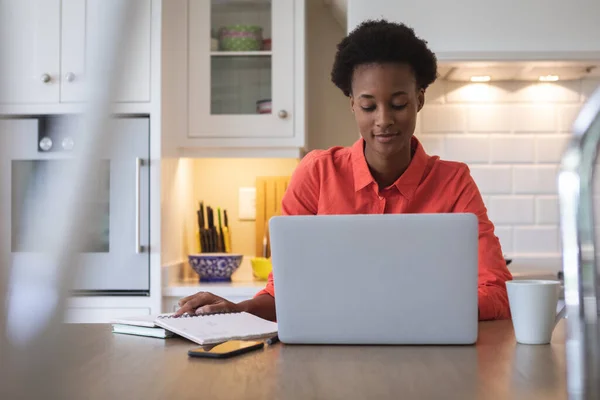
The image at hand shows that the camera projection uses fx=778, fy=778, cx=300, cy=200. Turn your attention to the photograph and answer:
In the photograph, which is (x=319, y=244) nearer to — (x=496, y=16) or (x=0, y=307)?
(x=0, y=307)

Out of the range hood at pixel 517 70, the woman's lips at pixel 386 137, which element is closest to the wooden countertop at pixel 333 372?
the woman's lips at pixel 386 137

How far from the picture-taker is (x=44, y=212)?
0.81 ft

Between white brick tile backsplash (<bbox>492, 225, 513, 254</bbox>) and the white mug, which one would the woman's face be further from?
white brick tile backsplash (<bbox>492, 225, 513, 254</bbox>)

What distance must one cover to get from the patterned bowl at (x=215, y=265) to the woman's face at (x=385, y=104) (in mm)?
1308

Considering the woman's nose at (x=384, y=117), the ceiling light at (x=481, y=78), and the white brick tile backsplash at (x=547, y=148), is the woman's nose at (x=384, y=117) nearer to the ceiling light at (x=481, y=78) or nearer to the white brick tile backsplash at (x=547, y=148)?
the ceiling light at (x=481, y=78)

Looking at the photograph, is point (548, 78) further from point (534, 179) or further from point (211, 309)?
point (211, 309)

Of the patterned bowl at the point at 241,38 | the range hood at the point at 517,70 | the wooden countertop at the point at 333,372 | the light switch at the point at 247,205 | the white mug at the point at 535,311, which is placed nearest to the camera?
the wooden countertop at the point at 333,372

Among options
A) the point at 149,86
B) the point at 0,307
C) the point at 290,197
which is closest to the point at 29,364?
the point at 0,307

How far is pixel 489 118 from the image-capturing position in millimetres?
3039

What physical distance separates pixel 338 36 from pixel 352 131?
1.39 feet

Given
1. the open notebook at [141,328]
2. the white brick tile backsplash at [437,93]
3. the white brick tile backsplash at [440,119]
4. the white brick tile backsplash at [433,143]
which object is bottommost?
the open notebook at [141,328]

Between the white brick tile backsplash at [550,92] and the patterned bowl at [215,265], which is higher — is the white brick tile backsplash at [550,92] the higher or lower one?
the higher one

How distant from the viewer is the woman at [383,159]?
177cm

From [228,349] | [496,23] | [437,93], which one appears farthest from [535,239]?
[228,349]
